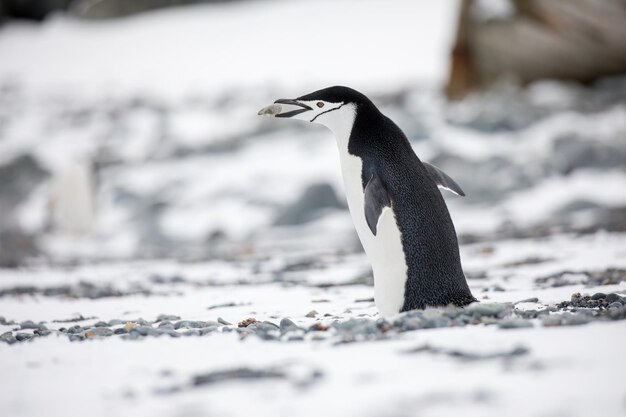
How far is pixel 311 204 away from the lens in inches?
362

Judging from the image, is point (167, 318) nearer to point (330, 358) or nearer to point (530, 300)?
point (330, 358)

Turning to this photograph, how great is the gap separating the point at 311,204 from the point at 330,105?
6345mm

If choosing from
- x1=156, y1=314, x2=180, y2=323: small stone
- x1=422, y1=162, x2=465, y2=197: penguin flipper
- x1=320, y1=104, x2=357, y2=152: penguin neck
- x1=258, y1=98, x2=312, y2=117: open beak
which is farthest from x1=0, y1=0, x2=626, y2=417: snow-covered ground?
x1=258, y1=98, x2=312, y2=117: open beak

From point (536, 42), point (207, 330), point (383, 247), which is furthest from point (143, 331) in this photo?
point (536, 42)

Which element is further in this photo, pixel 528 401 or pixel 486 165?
pixel 486 165

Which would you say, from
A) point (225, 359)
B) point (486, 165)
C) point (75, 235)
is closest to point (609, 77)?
point (486, 165)

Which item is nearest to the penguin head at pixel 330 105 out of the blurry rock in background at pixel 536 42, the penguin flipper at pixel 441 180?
the penguin flipper at pixel 441 180

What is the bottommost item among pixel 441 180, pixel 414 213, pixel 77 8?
pixel 414 213

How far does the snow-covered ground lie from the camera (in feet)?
6.17

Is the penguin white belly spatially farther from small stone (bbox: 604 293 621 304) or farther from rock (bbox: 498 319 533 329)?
A: small stone (bbox: 604 293 621 304)

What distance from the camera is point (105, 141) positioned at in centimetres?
1448

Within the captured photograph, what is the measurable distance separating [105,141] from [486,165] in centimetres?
788

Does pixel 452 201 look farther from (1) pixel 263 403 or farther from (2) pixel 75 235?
(1) pixel 263 403

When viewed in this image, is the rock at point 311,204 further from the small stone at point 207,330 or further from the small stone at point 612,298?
the small stone at point 207,330
